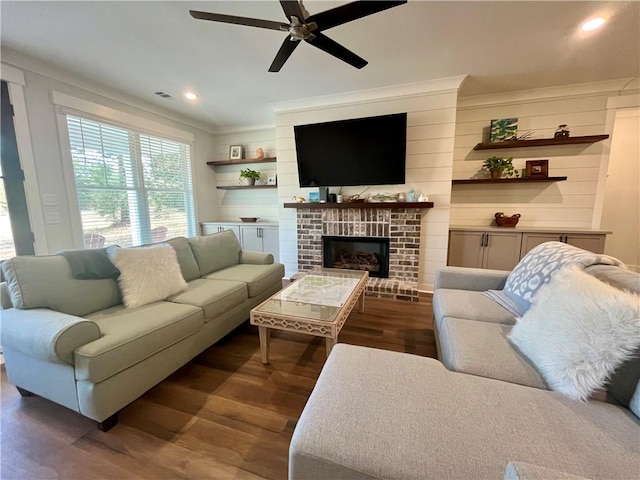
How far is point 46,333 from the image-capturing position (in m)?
1.32

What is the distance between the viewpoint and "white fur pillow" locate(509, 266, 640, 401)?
93cm

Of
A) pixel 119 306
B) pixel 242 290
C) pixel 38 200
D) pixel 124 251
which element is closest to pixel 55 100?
pixel 38 200

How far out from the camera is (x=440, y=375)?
44.3 inches

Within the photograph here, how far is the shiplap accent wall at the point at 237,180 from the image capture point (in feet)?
15.3

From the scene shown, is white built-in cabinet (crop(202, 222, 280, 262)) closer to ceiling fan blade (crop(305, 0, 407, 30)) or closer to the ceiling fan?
the ceiling fan

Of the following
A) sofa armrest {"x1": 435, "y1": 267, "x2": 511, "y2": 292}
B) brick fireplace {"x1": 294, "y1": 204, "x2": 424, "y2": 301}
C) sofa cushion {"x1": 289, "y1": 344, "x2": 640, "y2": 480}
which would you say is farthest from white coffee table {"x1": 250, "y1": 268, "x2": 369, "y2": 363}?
brick fireplace {"x1": 294, "y1": 204, "x2": 424, "y2": 301}

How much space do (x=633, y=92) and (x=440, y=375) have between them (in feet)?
14.2

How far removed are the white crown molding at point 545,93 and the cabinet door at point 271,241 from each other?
324 cm

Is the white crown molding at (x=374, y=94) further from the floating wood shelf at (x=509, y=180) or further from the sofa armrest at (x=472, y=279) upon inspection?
the sofa armrest at (x=472, y=279)

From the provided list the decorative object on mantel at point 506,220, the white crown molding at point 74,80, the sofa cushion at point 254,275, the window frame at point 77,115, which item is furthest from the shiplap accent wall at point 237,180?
the decorative object on mantel at point 506,220

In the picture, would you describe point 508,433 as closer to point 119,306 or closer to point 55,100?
point 119,306

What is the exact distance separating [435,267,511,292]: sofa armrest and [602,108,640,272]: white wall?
3025 millimetres

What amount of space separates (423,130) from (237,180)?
3.26 m

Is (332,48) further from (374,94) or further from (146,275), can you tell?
(146,275)
